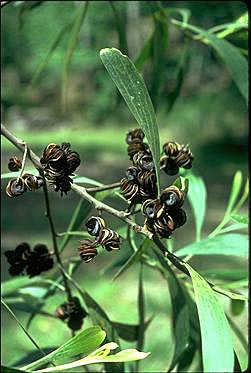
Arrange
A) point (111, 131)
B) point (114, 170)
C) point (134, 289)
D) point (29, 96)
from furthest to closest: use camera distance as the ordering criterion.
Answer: point (29, 96) < point (111, 131) < point (114, 170) < point (134, 289)

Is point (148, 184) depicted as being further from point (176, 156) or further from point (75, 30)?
point (75, 30)

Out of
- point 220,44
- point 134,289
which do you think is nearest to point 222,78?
point 134,289

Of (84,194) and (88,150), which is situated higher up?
(88,150)

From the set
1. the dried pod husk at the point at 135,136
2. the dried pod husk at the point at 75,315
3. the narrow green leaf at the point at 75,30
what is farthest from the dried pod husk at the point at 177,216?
the narrow green leaf at the point at 75,30

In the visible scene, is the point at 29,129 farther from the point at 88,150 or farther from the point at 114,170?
the point at 114,170

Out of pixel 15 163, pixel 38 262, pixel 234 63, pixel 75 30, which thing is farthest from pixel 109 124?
pixel 15 163

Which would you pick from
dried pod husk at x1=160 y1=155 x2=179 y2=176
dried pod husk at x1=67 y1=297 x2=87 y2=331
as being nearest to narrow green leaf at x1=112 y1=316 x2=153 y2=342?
dried pod husk at x1=67 y1=297 x2=87 y2=331
